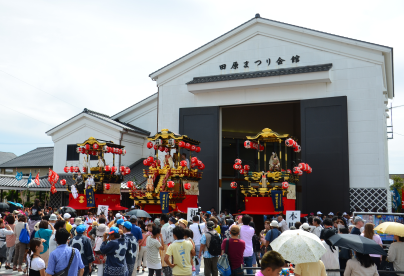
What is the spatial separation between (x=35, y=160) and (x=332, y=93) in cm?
2726

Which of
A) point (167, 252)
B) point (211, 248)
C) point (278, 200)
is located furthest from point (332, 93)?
point (167, 252)

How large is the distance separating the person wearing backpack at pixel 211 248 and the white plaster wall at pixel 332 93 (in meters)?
14.1

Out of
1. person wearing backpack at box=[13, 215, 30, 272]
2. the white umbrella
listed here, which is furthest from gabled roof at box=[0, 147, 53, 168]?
the white umbrella

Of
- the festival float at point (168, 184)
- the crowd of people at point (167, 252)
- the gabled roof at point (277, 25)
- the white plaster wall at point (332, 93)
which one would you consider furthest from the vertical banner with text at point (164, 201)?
the gabled roof at point (277, 25)

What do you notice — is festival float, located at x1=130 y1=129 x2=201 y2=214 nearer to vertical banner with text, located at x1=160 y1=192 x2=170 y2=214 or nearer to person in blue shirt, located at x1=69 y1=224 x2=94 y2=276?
vertical banner with text, located at x1=160 y1=192 x2=170 y2=214

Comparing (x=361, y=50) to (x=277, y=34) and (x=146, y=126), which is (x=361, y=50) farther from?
(x=146, y=126)

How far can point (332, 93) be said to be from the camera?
70.2 ft

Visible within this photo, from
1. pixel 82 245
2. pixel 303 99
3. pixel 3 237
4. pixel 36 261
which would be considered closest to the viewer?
pixel 36 261

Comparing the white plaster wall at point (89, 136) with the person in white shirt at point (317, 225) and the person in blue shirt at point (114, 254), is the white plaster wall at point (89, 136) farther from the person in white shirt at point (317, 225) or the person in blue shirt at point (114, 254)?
the person in blue shirt at point (114, 254)

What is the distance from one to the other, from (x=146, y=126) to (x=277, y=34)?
39.7 ft

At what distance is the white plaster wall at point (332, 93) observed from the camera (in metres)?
20.2

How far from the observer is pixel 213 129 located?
23797 mm

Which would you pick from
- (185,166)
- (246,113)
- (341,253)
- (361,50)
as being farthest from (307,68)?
(341,253)

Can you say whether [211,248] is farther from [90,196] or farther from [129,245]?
[90,196]
